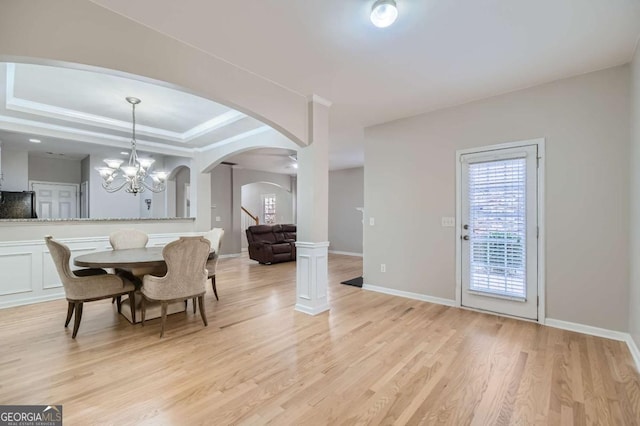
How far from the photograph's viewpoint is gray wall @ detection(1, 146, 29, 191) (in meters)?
5.95

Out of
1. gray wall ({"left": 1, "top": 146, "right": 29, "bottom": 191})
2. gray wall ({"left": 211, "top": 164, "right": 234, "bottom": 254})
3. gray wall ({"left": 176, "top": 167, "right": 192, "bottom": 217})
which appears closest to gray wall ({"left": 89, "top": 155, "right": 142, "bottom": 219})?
gray wall ({"left": 176, "top": 167, "right": 192, "bottom": 217})

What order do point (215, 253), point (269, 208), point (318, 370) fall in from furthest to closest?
point (269, 208), point (215, 253), point (318, 370)

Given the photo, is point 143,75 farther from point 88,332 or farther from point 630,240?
point 630,240

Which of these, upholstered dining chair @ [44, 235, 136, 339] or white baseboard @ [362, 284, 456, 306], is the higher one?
upholstered dining chair @ [44, 235, 136, 339]

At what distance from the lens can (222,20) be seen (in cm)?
215

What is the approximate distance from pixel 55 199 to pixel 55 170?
0.71 m

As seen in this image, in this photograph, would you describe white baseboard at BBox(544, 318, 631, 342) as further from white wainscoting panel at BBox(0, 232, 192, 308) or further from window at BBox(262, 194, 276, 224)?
window at BBox(262, 194, 276, 224)

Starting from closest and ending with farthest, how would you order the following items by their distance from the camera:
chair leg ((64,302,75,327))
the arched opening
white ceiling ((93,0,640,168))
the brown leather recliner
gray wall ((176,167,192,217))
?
1. white ceiling ((93,0,640,168))
2. chair leg ((64,302,75,327))
3. the brown leather recliner
4. gray wall ((176,167,192,217))
5. the arched opening

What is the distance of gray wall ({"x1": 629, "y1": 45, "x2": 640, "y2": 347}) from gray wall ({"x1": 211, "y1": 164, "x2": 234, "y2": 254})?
7.82 metres

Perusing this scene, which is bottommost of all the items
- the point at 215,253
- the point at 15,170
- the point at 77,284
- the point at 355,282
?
the point at 355,282

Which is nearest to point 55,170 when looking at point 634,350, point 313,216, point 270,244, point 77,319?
point 270,244

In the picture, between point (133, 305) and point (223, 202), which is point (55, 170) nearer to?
point (223, 202)

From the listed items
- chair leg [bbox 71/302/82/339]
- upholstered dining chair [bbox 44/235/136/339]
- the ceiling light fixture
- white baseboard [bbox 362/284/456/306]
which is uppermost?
the ceiling light fixture

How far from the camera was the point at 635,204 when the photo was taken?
2.46 meters
